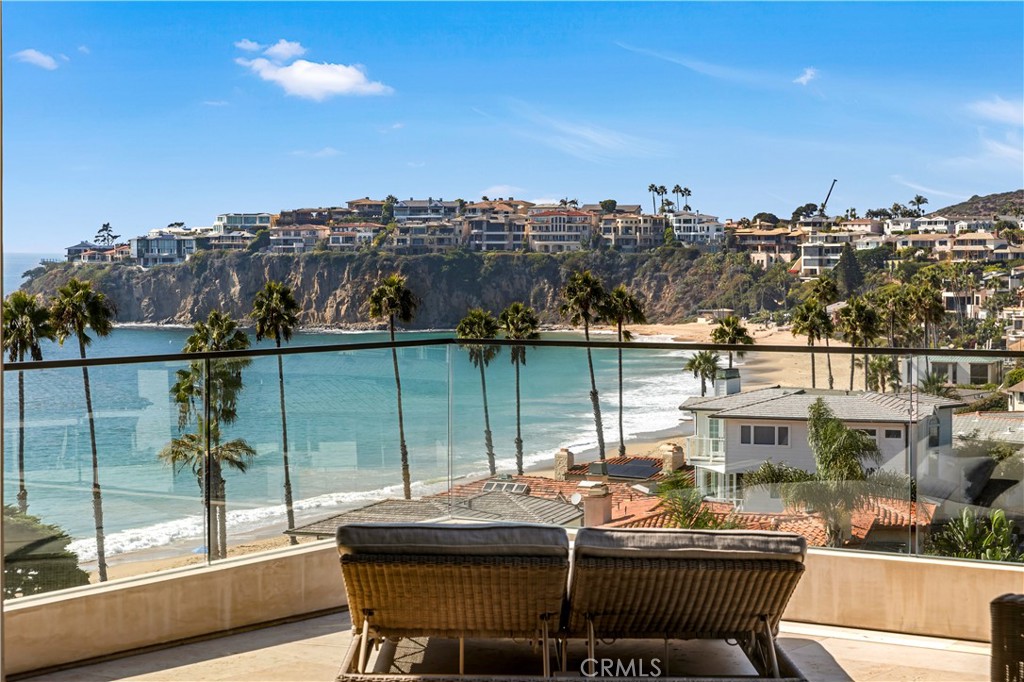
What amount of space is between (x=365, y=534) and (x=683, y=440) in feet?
5.66

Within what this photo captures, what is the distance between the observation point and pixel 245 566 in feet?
11.4

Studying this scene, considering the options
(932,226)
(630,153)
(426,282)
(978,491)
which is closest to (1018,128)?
(932,226)

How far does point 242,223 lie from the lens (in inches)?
2450

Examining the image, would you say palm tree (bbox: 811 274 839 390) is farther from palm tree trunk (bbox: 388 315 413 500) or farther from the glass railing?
palm tree trunk (bbox: 388 315 413 500)

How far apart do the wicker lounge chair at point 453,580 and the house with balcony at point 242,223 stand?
2397 inches

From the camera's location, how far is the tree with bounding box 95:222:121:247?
66.2m

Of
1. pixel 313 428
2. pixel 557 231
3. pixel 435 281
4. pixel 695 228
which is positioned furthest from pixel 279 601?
pixel 695 228

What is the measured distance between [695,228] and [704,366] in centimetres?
5908

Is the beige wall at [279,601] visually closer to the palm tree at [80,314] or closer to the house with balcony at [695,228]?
the palm tree at [80,314]

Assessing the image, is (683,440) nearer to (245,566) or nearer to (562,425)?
(562,425)

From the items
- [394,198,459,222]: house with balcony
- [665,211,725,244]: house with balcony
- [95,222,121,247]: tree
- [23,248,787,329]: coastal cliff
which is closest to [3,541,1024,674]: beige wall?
[23,248,787,329]: coastal cliff

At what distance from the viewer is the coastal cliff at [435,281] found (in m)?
55.6

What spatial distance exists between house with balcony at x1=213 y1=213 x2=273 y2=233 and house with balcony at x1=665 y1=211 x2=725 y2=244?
24.9 metres

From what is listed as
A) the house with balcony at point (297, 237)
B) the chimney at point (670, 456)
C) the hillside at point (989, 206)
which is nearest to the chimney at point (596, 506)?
the chimney at point (670, 456)
